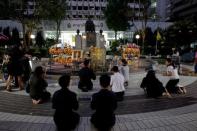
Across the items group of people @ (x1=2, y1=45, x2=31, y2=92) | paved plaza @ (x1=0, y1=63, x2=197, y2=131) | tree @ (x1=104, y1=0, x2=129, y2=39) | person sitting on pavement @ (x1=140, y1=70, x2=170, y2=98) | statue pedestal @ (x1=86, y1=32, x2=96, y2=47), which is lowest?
paved plaza @ (x1=0, y1=63, x2=197, y2=131)

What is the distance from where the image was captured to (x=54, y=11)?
57781 mm

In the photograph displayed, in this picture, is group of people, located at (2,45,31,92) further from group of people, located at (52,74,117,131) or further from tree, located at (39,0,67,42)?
tree, located at (39,0,67,42)

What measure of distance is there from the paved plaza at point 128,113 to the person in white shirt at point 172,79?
0.45 metres

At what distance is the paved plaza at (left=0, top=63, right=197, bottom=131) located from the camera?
33.8ft

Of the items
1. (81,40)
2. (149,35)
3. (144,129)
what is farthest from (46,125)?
(149,35)

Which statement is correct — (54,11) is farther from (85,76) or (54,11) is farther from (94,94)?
(94,94)

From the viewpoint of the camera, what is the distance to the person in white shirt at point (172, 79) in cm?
1512

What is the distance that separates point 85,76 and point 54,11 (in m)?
42.8

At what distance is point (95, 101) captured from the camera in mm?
7531

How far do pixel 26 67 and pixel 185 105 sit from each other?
705cm

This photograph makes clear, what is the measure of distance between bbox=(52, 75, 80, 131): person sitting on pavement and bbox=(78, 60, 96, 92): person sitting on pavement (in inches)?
314

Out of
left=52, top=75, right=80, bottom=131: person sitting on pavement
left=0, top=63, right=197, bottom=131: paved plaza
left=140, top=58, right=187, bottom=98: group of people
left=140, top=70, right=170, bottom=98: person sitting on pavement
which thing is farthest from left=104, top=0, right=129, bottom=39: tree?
left=52, top=75, right=80, bottom=131: person sitting on pavement

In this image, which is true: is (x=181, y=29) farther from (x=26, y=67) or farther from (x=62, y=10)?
(x=26, y=67)

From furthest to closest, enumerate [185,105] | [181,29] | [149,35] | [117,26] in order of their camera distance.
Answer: [117,26], [149,35], [181,29], [185,105]
